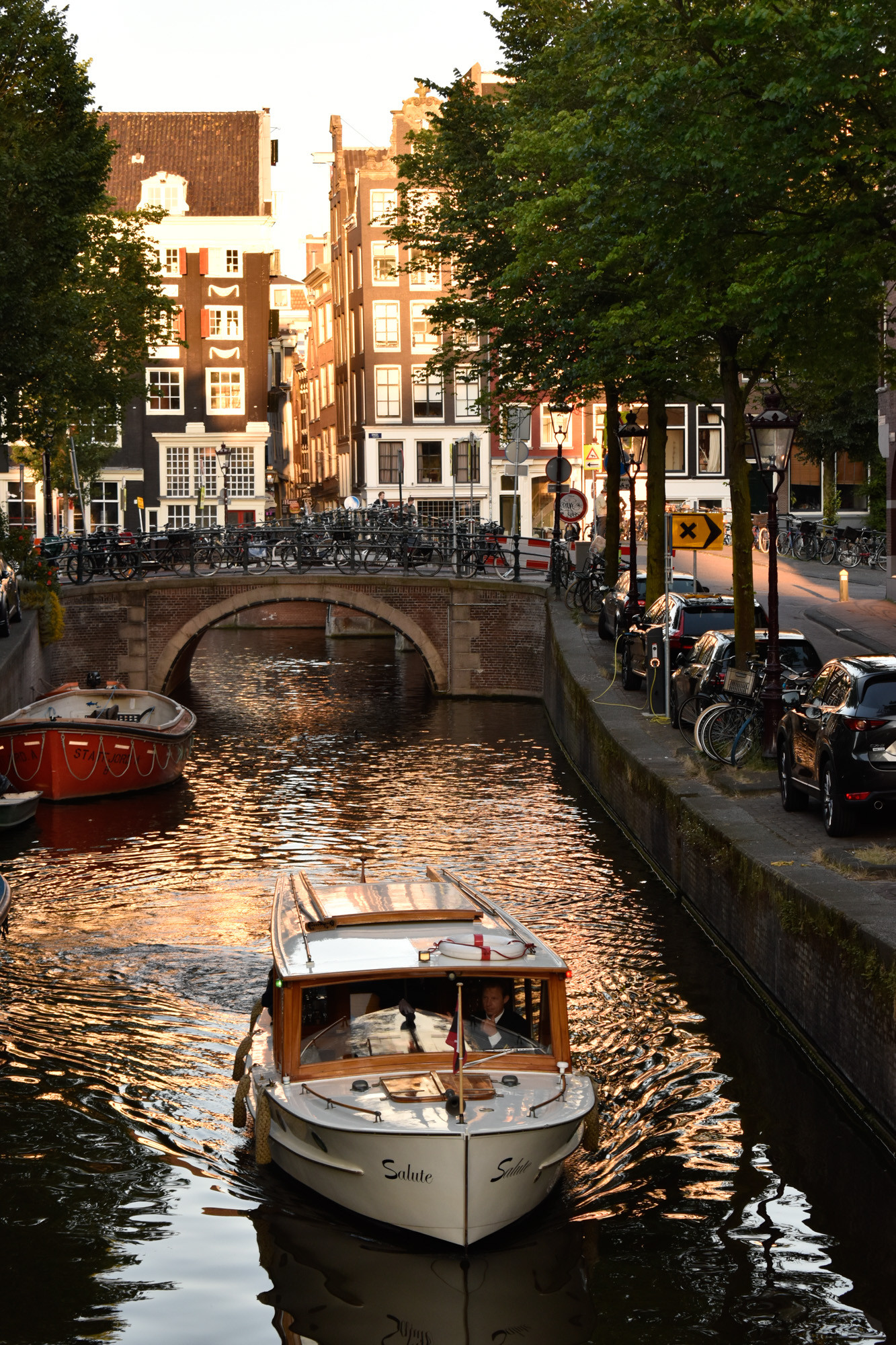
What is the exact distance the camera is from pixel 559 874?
21422mm

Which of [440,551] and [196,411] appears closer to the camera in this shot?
[440,551]

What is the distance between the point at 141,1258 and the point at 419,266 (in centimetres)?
3082

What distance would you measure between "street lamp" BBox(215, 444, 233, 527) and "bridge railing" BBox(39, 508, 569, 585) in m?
17.4

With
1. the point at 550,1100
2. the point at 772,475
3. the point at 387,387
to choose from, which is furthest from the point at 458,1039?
the point at 387,387

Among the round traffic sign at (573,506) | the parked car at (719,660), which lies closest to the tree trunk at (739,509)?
the parked car at (719,660)

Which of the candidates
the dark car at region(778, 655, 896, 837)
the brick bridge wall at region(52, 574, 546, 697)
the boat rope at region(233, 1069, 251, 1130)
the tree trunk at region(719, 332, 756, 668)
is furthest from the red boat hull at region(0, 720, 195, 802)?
the boat rope at region(233, 1069, 251, 1130)

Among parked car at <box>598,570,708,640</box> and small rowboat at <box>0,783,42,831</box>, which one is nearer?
small rowboat at <box>0,783,42,831</box>

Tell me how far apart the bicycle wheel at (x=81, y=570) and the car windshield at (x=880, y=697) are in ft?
95.8

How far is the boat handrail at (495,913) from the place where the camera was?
11.7 m

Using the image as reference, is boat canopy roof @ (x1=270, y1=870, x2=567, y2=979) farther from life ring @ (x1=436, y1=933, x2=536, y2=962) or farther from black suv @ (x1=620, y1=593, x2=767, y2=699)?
black suv @ (x1=620, y1=593, x2=767, y2=699)

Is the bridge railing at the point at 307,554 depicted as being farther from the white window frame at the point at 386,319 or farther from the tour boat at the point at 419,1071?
the white window frame at the point at 386,319

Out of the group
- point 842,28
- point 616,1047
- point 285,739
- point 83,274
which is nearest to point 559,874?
point 616,1047

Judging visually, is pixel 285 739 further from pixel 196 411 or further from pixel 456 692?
pixel 196 411

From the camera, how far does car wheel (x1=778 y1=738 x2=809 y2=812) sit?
17984mm
